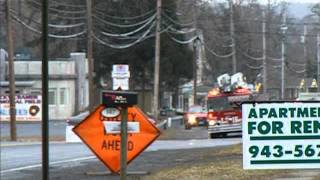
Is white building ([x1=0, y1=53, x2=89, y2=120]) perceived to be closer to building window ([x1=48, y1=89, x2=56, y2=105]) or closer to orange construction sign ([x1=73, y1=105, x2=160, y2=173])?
building window ([x1=48, y1=89, x2=56, y2=105])

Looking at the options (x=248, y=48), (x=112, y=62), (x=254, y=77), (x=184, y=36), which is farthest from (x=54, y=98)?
(x=254, y=77)

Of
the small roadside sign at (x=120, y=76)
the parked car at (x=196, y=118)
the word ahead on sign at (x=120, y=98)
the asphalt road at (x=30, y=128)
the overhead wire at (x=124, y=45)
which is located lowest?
the asphalt road at (x=30, y=128)

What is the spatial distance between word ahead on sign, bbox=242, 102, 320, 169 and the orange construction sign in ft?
15.5

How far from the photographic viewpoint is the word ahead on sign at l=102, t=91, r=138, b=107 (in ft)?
31.1

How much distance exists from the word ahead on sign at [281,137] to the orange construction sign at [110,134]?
15.5 ft

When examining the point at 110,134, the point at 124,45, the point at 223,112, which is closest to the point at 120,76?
the point at 223,112

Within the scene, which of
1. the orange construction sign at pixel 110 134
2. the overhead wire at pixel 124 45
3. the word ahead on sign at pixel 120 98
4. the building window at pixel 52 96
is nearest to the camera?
the word ahead on sign at pixel 120 98

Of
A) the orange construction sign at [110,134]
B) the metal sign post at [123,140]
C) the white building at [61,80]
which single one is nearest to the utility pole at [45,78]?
the metal sign post at [123,140]

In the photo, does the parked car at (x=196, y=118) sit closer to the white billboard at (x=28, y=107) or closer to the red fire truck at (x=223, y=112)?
the white billboard at (x=28, y=107)

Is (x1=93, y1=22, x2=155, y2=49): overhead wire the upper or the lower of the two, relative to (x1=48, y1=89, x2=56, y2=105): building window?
upper

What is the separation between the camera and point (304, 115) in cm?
852

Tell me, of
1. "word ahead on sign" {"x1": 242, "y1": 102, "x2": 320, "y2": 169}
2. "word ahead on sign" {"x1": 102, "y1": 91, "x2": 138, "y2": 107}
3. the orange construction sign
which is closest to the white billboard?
the orange construction sign

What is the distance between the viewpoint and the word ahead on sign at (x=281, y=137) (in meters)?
8.45

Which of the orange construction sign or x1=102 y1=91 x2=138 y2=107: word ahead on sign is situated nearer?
x1=102 y1=91 x2=138 y2=107: word ahead on sign
